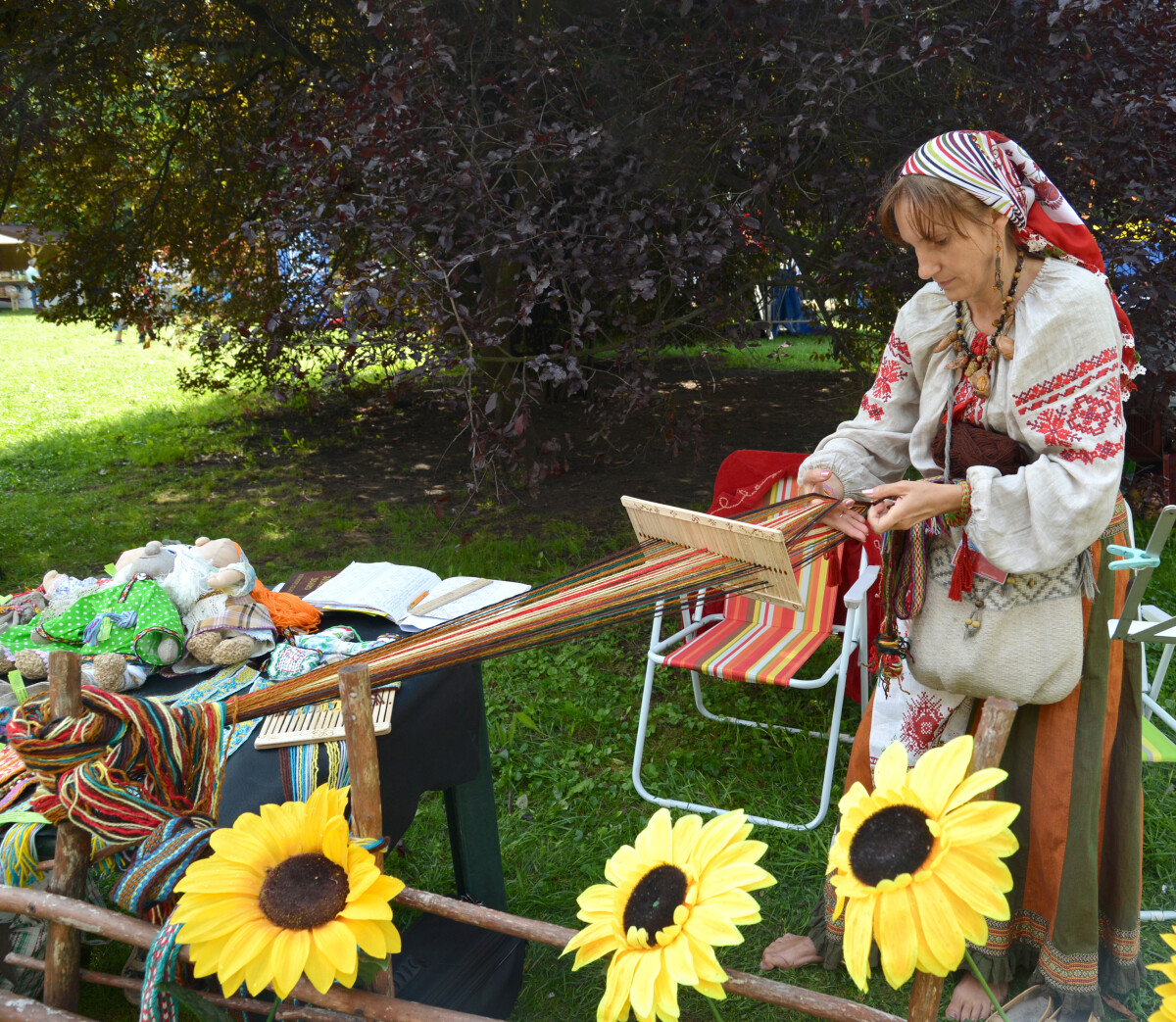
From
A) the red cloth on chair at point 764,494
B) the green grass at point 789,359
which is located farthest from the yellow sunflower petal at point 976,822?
the green grass at point 789,359

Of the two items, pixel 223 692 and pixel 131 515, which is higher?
pixel 223 692

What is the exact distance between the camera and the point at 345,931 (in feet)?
3.15

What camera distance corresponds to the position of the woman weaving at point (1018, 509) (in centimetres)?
174

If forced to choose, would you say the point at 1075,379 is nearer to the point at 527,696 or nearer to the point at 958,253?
the point at 958,253

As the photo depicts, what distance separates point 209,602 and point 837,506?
4.76 feet

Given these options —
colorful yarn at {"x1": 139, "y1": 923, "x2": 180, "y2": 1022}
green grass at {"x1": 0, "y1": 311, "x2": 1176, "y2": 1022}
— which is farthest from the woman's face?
green grass at {"x1": 0, "y1": 311, "x2": 1176, "y2": 1022}

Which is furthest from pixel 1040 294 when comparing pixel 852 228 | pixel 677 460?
pixel 677 460

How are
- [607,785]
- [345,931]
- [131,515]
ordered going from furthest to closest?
1. [131,515]
2. [607,785]
3. [345,931]

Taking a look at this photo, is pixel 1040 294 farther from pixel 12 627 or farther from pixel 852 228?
pixel 852 228

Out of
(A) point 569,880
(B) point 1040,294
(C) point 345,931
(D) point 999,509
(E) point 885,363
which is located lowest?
(A) point 569,880

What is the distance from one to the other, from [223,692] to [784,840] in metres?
1.79

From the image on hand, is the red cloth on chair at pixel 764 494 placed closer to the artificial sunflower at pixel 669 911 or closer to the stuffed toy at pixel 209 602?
the stuffed toy at pixel 209 602

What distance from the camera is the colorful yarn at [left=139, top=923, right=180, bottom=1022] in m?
1.13

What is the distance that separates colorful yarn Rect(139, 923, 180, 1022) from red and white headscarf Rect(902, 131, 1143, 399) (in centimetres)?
169
